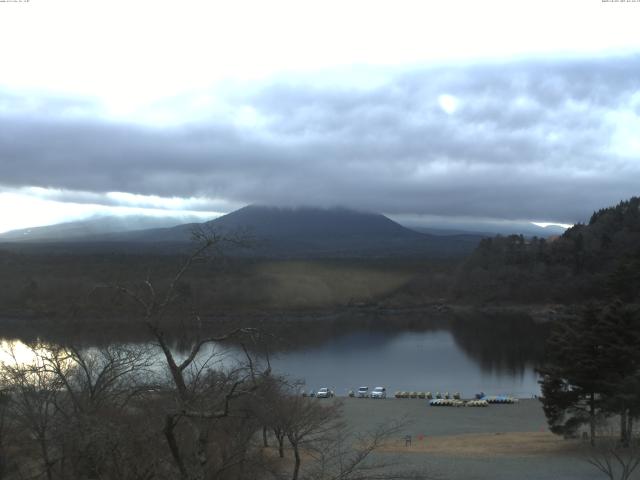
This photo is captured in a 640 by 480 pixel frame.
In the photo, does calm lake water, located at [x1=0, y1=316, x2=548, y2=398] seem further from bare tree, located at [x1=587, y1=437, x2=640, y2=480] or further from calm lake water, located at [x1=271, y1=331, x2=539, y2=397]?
bare tree, located at [x1=587, y1=437, x2=640, y2=480]

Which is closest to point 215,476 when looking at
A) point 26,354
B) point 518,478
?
point 518,478

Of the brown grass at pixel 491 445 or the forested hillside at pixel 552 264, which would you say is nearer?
the brown grass at pixel 491 445

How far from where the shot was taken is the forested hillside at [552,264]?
68.9 m

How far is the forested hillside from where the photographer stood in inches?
2712

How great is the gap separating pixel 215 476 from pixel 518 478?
25.5ft

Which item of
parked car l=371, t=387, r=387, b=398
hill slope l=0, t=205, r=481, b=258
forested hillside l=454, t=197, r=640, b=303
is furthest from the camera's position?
hill slope l=0, t=205, r=481, b=258

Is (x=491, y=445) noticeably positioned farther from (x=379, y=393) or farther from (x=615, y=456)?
(x=379, y=393)

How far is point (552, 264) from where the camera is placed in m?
74.1

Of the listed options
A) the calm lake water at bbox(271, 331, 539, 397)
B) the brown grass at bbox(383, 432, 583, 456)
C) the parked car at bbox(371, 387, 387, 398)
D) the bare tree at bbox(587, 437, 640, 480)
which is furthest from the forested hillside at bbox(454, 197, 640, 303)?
the bare tree at bbox(587, 437, 640, 480)

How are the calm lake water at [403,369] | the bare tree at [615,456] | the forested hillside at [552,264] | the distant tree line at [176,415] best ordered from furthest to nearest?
the forested hillside at [552,264] → the calm lake water at [403,369] → the bare tree at [615,456] → the distant tree line at [176,415]

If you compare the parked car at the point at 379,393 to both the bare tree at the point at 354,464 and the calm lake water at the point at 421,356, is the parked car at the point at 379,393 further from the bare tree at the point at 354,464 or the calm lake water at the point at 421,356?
the bare tree at the point at 354,464

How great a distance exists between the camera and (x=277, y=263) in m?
65.2

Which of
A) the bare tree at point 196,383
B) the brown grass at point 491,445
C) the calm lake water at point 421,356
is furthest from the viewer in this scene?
the calm lake water at point 421,356

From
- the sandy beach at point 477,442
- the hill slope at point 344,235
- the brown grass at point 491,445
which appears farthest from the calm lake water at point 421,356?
the hill slope at point 344,235
